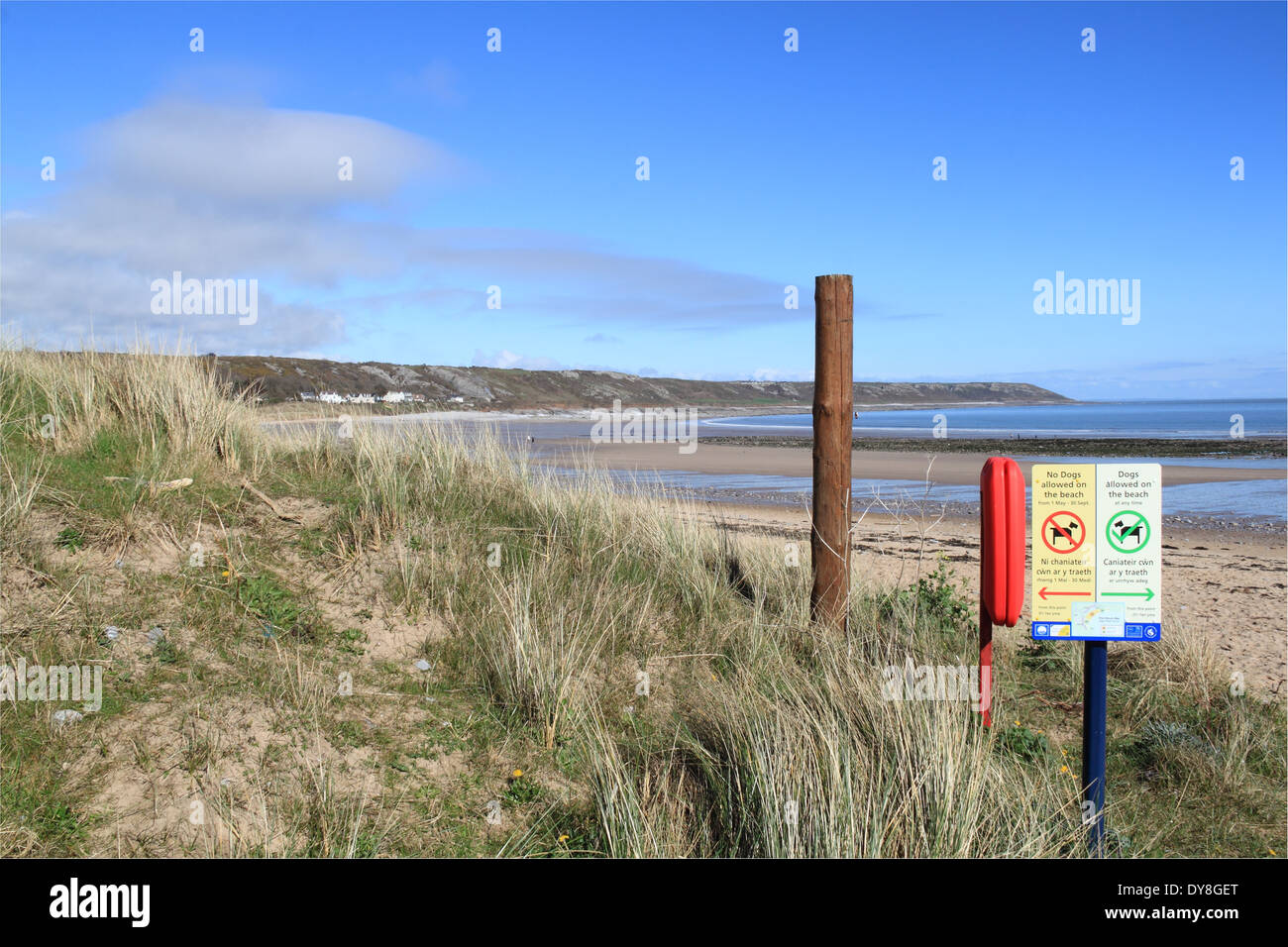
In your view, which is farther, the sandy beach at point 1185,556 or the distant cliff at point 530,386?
the distant cliff at point 530,386

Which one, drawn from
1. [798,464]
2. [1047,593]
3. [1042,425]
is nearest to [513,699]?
[1047,593]

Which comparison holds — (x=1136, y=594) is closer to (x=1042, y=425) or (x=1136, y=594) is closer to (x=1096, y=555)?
(x=1096, y=555)

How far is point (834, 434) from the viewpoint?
6.04 meters

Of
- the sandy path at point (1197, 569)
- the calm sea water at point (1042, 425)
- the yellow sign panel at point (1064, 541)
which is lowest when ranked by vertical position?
the sandy path at point (1197, 569)

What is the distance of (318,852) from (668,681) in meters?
2.48

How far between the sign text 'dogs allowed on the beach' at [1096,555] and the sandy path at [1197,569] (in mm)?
2207

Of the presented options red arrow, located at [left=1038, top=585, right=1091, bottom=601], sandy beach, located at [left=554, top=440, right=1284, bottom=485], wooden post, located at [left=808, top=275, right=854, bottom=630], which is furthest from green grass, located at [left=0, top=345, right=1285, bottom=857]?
sandy beach, located at [left=554, top=440, right=1284, bottom=485]

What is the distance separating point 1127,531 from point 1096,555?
0.15 m

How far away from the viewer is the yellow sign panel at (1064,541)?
10.8 feet

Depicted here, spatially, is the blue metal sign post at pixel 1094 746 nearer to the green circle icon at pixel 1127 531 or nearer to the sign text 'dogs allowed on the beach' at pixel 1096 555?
the sign text 'dogs allowed on the beach' at pixel 1096 555

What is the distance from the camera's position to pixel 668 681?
17.7ft

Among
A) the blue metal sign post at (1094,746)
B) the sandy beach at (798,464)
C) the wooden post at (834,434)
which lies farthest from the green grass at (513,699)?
the sandy beach at (798,464)

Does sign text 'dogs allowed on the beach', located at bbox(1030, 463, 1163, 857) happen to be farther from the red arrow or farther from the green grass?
the green grass
